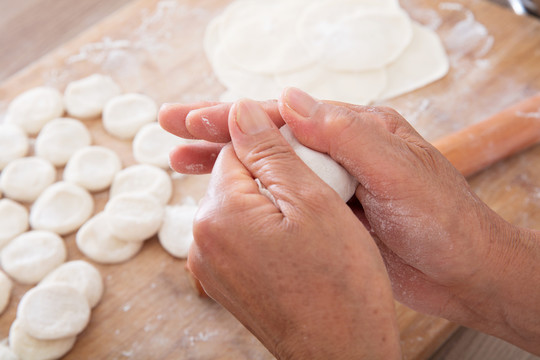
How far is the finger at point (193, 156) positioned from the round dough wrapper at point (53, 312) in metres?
0.51

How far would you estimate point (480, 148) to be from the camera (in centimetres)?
164

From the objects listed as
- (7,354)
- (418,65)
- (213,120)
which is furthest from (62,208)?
(418,65)

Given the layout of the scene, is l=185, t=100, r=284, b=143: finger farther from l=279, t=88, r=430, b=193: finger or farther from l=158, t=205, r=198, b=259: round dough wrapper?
l=158, t=205, r=198, b=259: round dough wrapper

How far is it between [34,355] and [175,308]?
41 cm

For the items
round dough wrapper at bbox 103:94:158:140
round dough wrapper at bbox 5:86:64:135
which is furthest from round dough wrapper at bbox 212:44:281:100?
round dough wrapper at bbox 5:86:64:135

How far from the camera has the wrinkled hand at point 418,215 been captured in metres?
1.03

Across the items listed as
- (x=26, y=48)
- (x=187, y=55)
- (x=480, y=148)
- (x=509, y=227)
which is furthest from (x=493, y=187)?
(x=26, y=48)

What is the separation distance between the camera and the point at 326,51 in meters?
2.04

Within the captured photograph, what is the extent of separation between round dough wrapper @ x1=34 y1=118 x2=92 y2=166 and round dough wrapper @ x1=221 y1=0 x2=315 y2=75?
0.70 meters

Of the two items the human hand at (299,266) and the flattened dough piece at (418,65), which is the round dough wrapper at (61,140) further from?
the flattened dough piece at (418,65)

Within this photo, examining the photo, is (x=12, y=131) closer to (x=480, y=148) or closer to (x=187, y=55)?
(x=187, y=55)

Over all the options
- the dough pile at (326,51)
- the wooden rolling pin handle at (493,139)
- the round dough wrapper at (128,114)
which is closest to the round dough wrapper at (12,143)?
the round dough wrapper at (128,114)

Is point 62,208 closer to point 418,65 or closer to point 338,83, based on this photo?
point 338,83

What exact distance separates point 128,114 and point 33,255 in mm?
652
